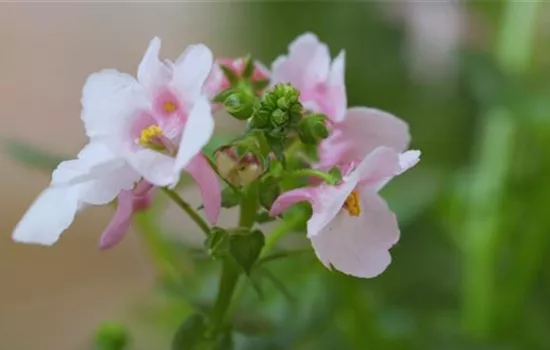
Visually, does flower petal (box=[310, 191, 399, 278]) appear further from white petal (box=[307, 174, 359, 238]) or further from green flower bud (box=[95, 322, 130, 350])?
green flower bud (box=[95, 322, 130, 350])

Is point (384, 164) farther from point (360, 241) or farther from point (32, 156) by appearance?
point (32, 156)

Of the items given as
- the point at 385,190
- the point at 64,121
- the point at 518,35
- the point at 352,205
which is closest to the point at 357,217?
the point at 352,205

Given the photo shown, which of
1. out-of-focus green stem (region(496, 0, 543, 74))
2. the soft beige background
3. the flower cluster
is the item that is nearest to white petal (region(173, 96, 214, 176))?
the flower cluster

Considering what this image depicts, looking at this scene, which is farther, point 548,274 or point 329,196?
point 548,274

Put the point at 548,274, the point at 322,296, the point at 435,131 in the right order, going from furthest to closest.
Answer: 1. the point at 435,131
2. the point at 548,274
3. the point at 322,296

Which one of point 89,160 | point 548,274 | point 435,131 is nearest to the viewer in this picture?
point 89,160

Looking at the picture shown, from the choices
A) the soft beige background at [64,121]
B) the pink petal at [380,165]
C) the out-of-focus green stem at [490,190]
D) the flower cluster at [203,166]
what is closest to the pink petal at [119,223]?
the flower cluster at [203,166]

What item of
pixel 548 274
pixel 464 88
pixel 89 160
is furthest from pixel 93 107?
pixel 464 88

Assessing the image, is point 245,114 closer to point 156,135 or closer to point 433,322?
point 156,135
